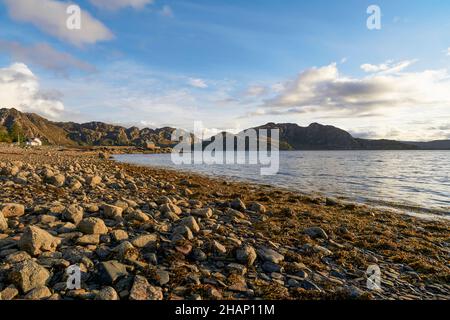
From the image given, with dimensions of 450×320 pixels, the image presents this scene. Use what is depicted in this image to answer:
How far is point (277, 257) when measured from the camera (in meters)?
7.19

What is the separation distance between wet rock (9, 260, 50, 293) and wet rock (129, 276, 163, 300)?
5.18ft

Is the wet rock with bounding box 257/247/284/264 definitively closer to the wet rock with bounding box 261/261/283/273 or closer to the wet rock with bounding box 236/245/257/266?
the wet rock with bounding box 261/261/283/273

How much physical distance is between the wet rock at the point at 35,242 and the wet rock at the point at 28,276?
A: 1.03 metres

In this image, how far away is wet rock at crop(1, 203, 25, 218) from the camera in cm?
875

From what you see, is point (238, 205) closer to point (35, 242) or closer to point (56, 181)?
point (35, 242)

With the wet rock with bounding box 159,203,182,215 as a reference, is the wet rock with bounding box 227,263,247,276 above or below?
below

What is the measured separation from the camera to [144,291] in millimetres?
4938

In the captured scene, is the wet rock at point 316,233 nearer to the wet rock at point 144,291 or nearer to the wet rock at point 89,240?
the wet rock at point 144,291

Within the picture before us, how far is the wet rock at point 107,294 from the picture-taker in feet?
15.1

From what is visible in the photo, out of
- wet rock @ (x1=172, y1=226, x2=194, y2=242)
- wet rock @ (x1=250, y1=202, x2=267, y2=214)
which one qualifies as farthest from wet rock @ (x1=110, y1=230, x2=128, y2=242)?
wet rock @ (x1=250, y1=202, x2=267, y2=214)

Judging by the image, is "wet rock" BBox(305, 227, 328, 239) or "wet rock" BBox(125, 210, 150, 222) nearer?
"wet rock" BBox(125, 210, 150, 222)

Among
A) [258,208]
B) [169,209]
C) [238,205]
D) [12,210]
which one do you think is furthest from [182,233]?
[258,208]

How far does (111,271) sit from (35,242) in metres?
2.01
